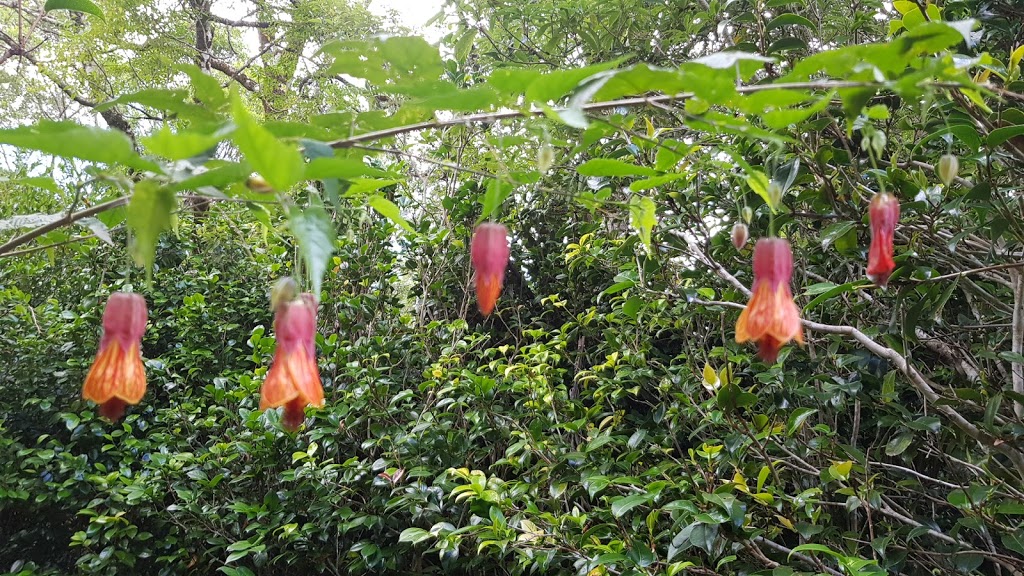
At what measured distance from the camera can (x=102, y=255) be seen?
9.58 feet

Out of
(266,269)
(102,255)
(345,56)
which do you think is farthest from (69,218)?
(102,255)

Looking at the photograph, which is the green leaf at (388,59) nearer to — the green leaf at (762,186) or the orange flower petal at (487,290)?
the orange flower petal at (487,290)

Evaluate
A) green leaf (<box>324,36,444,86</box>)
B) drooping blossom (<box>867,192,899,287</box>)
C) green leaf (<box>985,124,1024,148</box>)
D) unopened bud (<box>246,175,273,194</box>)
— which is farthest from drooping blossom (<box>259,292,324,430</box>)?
green leaf (<box>985,124,1024,148</box>)

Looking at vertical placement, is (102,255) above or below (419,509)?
above

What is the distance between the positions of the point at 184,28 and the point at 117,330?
4.27 meters

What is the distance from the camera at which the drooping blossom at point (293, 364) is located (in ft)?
2.01

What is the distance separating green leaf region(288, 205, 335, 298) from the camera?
1.47ft

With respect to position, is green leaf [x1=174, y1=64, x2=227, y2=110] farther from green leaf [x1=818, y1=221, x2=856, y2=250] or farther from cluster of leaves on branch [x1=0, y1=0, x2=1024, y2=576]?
green leaf [x1=818, y1=221, x2=856, y2=250]

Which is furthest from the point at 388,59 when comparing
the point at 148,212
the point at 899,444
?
the point at 899,444

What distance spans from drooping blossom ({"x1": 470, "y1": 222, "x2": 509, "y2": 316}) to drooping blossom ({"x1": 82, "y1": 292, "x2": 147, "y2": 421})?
35 cm

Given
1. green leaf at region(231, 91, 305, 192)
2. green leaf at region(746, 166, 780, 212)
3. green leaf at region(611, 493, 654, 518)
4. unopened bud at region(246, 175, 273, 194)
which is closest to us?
green leaf at region(231, 91, 305, 192)

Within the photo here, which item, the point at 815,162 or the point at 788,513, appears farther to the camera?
the point at 788,513

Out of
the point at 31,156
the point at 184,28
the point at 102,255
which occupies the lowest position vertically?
the point at 102,255

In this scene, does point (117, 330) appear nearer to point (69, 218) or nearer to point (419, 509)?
point (69, 218)
